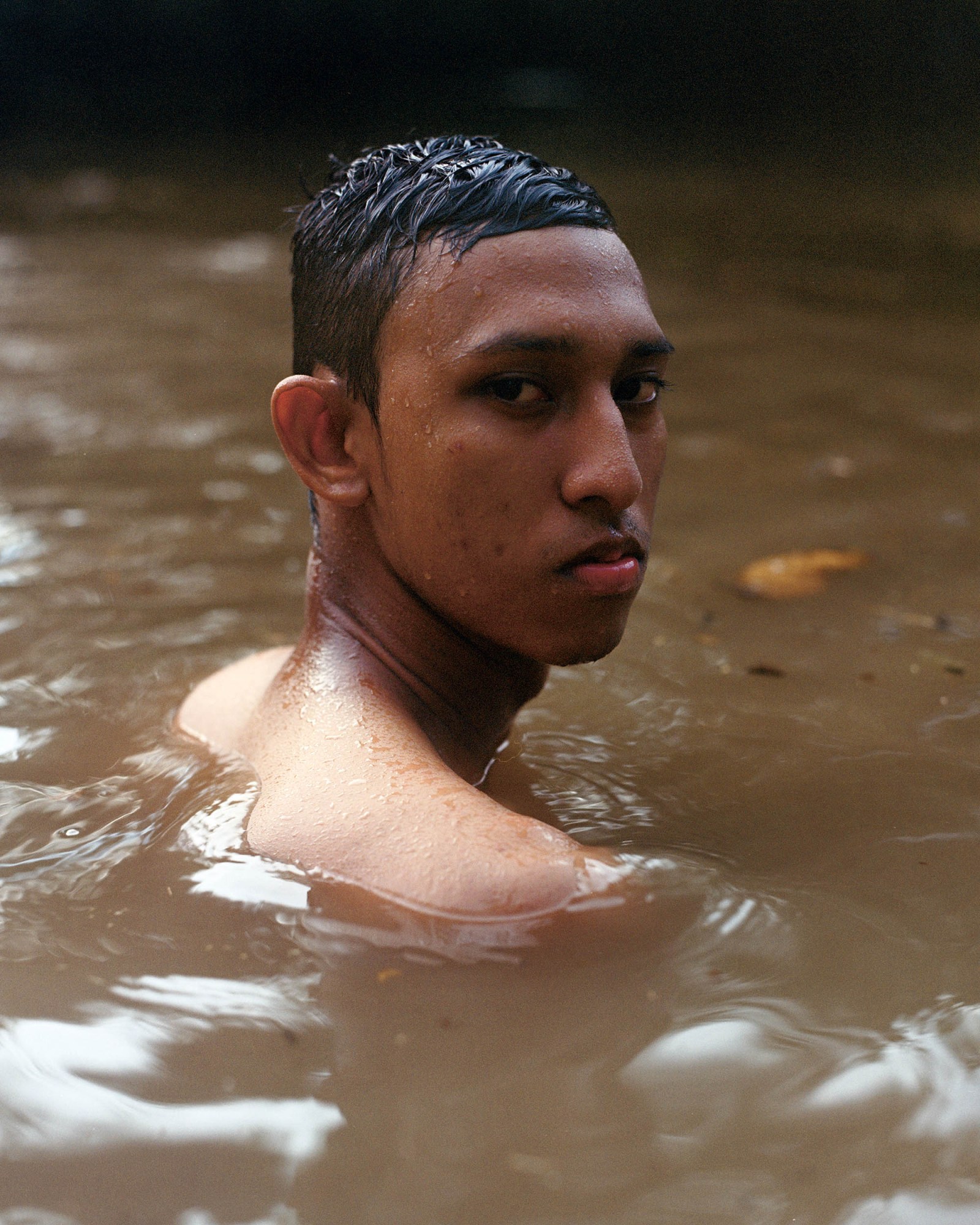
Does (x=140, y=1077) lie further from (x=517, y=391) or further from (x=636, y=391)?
(x=636, y=391)

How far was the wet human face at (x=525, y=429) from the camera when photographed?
81.2 inches

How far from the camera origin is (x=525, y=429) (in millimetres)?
2070

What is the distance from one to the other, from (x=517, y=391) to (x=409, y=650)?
0.50 m

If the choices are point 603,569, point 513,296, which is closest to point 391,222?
point 513,296

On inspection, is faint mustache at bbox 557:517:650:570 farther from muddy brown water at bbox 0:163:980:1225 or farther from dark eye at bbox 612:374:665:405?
muddy brown water at bbox 0:163:980:1225

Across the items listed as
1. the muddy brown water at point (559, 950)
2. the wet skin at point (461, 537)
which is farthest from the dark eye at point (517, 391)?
the muddy brown water at point (559, 950)

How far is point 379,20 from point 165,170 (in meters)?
1.96

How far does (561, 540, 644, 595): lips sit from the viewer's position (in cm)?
212

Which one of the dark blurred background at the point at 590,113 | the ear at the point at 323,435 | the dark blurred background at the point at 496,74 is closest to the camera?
the ear at the point at 323,435

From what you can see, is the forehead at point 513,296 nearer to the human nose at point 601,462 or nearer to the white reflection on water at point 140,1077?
the human nose at point 601,462

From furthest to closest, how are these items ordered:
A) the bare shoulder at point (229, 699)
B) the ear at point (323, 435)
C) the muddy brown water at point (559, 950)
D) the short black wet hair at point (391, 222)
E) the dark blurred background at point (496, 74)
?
the dark blurred background at point (496, 74)
the bare shoulder at point (229, 699)
the ear at point (323, 435)
the short black wet hair at point (391, 222)
the muddy brown water at point (559, 950)

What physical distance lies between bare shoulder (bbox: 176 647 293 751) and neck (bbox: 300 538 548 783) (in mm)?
226

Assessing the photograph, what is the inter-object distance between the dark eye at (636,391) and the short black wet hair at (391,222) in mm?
258

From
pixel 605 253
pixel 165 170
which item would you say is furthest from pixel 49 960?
pixel 165 170
